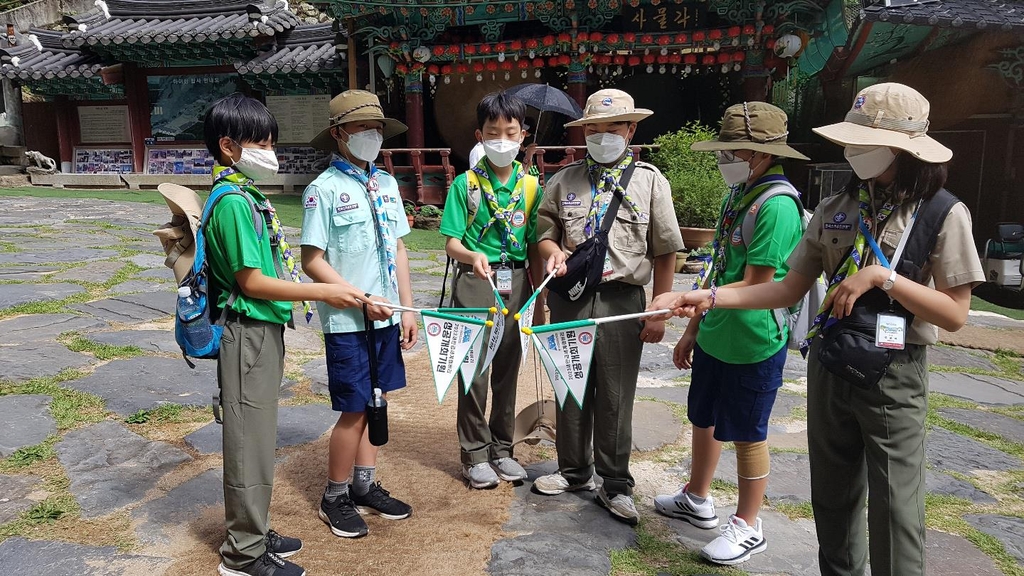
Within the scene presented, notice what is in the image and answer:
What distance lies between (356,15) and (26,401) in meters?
10.9

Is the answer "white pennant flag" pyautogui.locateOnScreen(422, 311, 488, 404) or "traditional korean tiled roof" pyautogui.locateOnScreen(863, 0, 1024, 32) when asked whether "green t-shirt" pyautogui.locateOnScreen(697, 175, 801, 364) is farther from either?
"traditional korean tiled roof" pyautogui.locateOnScreen(863, 0, 1024, 32)

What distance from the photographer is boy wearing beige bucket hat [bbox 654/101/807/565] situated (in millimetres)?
2807

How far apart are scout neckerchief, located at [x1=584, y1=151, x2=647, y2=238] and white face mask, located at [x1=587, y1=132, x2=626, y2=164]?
0.05m

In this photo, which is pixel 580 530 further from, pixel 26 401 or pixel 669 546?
pixel 26 401

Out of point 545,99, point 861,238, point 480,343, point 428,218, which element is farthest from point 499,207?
point 428,218

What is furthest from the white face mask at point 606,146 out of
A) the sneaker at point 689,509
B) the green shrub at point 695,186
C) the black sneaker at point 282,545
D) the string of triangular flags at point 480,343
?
the green shrub at point 695,186

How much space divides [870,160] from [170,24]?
17.6 m

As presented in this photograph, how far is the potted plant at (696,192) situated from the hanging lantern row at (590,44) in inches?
116

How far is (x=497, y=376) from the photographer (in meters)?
3.73

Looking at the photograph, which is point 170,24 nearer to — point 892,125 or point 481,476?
point 481,476

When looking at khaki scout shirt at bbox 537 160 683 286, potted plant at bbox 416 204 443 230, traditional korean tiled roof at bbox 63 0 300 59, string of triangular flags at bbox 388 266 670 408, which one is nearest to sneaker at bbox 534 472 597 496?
string of triangular flags at bbox 388 266 670 408

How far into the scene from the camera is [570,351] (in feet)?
9.95

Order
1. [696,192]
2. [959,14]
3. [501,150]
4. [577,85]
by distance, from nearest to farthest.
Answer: [501,150], [959,14], [696,192], [577,85]

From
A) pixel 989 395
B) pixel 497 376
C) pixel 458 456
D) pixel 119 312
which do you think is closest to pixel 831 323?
pixel 497 376
